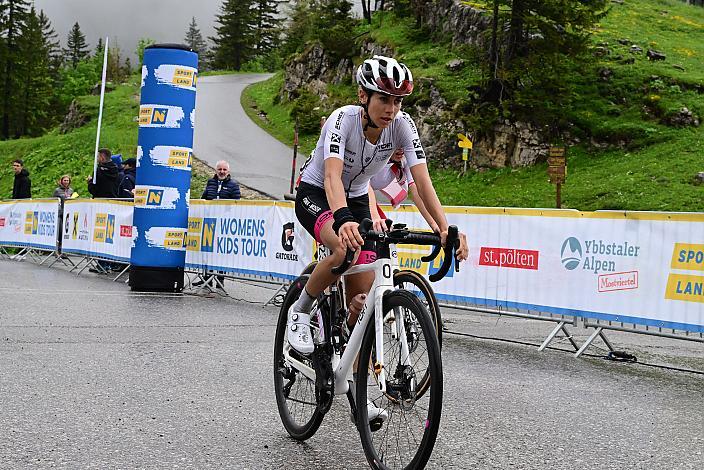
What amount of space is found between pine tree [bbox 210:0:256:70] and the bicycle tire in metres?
122

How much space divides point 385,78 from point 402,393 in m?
1.71

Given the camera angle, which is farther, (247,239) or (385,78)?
(247,239)

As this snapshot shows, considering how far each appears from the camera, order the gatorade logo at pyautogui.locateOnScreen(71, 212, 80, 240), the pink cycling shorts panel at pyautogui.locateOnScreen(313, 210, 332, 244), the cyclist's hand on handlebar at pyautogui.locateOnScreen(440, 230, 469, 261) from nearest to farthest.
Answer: the cyclist's hand on handlebar at pyautogui.locateOnScreen(440, 230, 469, 261), the pink cycling shorts panel at pyautogui.locateOnScreen(313, 210, 332, 244), the gatorade logo at pyautogui.locateOnScreen(71, 212, 80, 240)

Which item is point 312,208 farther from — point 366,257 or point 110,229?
point 110,229

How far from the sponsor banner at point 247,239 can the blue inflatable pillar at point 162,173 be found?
523 millimetres

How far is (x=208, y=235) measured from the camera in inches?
627

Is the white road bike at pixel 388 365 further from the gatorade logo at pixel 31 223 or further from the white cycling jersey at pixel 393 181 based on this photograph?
the gatorade logo at pixel 31 223

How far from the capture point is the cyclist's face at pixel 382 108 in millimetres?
5332

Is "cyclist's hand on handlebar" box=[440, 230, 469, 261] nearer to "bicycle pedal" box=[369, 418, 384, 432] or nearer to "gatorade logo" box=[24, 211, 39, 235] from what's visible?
"bicycle pedal" box=[369, 418, 384, 432]

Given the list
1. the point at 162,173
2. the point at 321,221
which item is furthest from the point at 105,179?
the point at 321,221

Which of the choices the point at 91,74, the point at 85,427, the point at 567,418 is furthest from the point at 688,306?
the point at 91,74

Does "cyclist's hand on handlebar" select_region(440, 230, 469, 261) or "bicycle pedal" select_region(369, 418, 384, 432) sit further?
"cyclist's hand on handlebar" select_region(440, 230, 469, 261)

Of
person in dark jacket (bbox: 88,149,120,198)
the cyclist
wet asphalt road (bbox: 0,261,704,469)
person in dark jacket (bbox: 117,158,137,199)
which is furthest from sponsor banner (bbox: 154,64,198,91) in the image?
the cyclist

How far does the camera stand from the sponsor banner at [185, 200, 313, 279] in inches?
554
